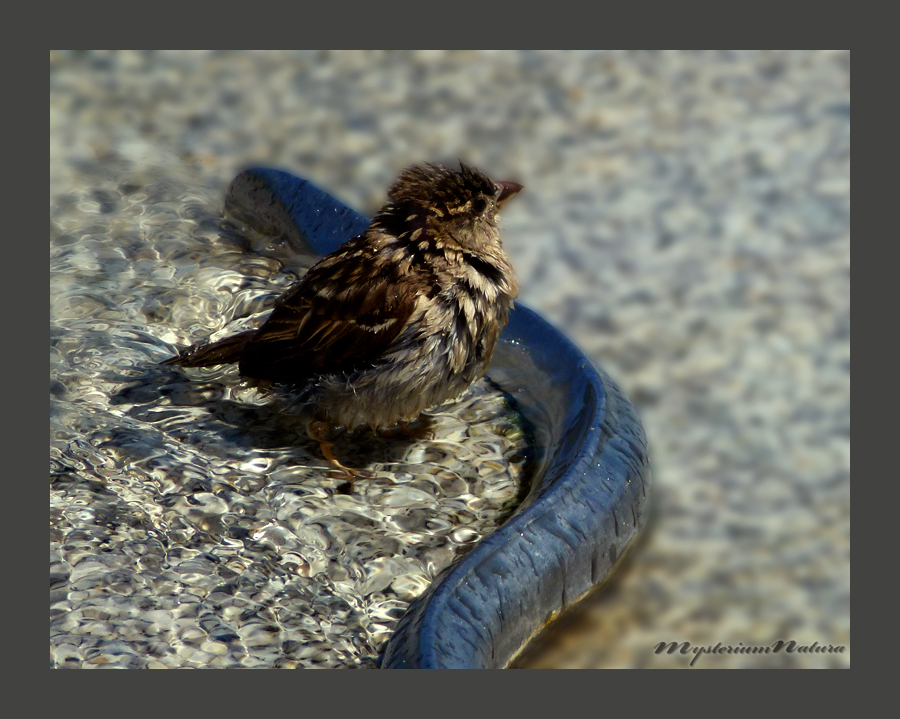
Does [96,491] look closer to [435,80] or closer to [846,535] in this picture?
[846,535]

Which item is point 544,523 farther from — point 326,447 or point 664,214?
point 664,214

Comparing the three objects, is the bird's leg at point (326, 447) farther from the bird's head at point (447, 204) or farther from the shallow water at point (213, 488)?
the bird's head at point (447, 204)

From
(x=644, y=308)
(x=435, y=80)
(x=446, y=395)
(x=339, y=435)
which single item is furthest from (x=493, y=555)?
(x=435, y=80)

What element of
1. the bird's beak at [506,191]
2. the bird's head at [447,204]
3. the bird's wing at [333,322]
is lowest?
the bird's wing at [333,322]

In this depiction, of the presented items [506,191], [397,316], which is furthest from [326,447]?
[506,191]

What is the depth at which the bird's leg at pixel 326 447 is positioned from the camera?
3803mm

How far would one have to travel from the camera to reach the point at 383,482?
379 cm

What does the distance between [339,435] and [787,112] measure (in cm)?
373

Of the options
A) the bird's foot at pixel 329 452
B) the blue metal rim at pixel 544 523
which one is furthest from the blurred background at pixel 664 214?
the bird's foot at pixel 329 452

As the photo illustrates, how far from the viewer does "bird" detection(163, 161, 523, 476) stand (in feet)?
12.1

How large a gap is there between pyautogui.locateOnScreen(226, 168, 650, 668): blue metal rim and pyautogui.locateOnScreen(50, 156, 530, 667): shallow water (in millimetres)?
187

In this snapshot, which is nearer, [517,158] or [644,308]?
[644,308]

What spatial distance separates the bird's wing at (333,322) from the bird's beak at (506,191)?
1.73ft

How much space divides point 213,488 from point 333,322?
2.30 feet
